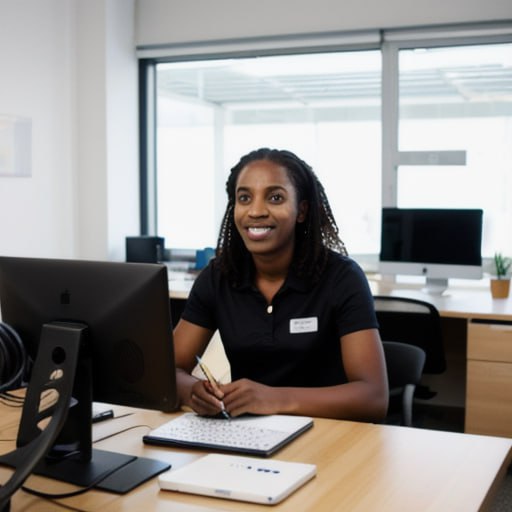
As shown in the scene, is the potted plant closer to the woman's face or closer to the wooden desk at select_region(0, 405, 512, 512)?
the woman's face

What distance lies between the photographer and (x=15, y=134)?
169 inches

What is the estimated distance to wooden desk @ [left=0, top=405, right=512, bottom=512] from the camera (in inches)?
49.1

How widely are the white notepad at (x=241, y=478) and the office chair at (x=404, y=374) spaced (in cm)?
124

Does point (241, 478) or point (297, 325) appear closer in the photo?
point (241, 478)

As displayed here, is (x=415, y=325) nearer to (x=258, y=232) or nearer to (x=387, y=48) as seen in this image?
(x=258, y=232)

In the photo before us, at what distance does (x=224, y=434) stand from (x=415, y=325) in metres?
1.64

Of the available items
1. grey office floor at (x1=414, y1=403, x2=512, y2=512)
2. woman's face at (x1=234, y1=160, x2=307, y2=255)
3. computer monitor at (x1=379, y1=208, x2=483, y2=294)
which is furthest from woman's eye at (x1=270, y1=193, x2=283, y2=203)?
computer monitor at (x1=379, y1=208, x2=483, y2=294)

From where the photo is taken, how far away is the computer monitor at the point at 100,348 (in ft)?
4.56

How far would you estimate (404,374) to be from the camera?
8.48 feet

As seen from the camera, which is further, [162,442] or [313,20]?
[313,20]

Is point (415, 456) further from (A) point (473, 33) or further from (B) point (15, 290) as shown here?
(A) point (473, 33)

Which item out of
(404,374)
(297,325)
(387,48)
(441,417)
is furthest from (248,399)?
(387,48)

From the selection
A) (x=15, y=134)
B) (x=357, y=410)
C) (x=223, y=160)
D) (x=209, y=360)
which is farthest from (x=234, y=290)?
(x=223, y=160)

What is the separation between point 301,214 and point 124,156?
3021mm
